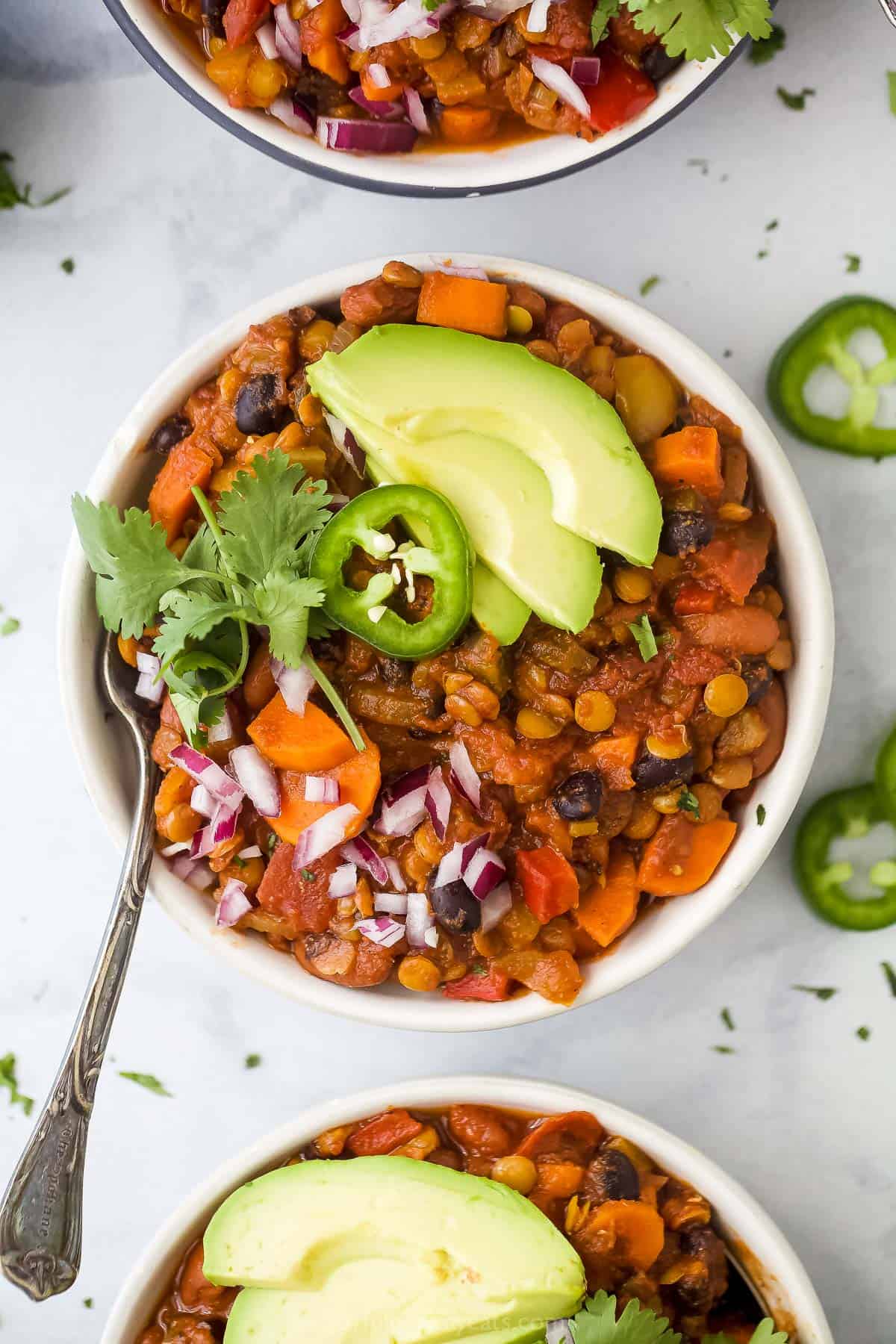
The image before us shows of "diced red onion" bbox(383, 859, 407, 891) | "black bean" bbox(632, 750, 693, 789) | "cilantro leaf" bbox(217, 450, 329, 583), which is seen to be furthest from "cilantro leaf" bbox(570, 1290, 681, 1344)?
"cilantro leaf" bbox(217, 450, 329, 583)

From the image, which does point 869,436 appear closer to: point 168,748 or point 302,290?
point 302,290

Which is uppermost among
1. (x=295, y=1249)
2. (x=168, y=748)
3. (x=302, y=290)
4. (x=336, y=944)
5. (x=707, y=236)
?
(x=707, y=236)

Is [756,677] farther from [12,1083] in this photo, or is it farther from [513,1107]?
[12,1083]

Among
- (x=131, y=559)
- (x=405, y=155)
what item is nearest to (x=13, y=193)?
(x=405, y=155)

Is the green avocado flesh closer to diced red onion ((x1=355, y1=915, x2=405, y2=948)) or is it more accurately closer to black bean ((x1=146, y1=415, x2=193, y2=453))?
diced red onion ((x1=355, y1=915, x2=405, y2=948))

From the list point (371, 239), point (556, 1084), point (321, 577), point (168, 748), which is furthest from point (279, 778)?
point (371, 239)

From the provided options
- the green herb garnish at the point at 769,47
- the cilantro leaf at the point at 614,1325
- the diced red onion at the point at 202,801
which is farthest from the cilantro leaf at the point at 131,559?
the green herb garnish at the point at 769,47
